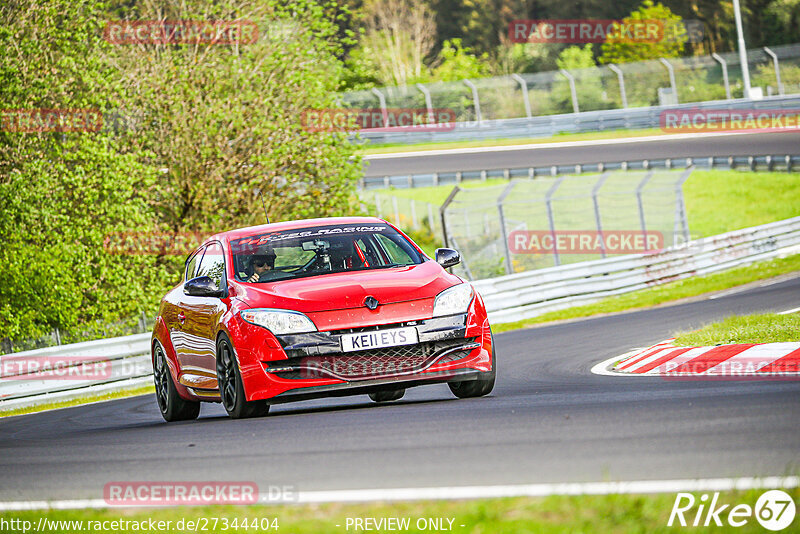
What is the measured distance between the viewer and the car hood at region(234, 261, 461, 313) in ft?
27.2

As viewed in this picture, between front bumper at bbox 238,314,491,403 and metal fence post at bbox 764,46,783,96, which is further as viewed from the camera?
metal fence post at bbox 764,46,783,96

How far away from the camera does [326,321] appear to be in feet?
26.8

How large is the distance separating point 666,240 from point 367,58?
43237 millimetres

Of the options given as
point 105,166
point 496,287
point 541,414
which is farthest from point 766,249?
point 541,414

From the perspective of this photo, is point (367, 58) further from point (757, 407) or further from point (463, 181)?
point (757, 407)

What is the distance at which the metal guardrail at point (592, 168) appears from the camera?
36.6 m

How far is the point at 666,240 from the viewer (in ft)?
87.7

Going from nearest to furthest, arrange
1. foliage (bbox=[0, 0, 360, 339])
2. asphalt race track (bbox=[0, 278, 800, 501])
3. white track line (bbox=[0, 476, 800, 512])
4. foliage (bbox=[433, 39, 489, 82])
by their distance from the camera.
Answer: white track line (bbox=[0, 476, 800, 512]) < asphalt race track (bbox=[0, 278, 800, 501]) < foliage (bbox=[0, 0, 360, 339]) < foliage (bbox=[433, 39, 489, 82])

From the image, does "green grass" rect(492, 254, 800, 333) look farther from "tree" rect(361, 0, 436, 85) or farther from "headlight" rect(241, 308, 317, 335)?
"tree" rect(361, 0, 436, 85)

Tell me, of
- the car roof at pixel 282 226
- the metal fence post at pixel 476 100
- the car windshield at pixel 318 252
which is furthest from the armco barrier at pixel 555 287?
the metal fence post at pixel 476 100

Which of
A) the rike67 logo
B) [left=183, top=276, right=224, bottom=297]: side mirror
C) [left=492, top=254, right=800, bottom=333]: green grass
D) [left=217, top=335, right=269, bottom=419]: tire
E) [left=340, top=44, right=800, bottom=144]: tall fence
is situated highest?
[left=183, top=276, right=224, bottom=297]: side mirror

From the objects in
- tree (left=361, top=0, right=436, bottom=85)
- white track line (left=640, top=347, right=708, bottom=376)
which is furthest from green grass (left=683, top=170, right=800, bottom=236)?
tree (left=361, top=0, right=436, bottom=85)

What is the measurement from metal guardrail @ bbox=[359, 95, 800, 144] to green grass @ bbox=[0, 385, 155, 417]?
1176 inches

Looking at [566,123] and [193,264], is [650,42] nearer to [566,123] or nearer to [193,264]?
[566,123]
